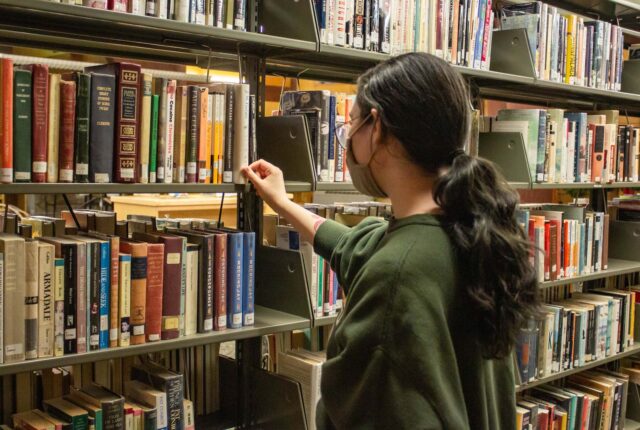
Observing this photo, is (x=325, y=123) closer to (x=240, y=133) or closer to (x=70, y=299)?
(x=240, y=133)

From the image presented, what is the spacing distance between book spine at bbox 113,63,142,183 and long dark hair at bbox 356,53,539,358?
2.12 feet

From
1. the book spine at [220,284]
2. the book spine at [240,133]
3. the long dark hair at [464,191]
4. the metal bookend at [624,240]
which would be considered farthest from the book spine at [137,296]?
the metal bookend at [624,240]

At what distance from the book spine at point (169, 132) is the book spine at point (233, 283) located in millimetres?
247

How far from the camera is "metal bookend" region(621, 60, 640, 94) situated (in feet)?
10.8

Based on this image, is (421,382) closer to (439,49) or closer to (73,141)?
(73,141)

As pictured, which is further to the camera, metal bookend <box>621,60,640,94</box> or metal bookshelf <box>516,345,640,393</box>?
metal bookend <box>621,60,640,94</box>

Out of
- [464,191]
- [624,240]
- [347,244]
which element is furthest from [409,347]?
[624,240]

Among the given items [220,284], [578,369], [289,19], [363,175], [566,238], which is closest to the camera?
[363,175]

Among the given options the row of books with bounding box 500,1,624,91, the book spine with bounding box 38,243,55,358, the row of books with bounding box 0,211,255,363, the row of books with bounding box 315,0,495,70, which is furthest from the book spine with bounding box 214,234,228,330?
the row of books with bounding box 500,1,624,91

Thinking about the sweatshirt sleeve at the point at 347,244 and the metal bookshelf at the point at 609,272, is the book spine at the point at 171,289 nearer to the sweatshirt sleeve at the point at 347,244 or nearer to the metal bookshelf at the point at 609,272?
the sweatshirt sleeve at the point at 347,244

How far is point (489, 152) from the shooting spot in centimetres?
273

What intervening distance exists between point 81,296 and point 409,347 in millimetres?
817

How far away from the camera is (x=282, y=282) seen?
6.55 ft

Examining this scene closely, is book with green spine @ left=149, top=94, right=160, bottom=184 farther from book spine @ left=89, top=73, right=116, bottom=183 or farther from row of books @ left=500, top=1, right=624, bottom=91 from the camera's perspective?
row of books @ left=500, top=1, right=624, bottom=91
